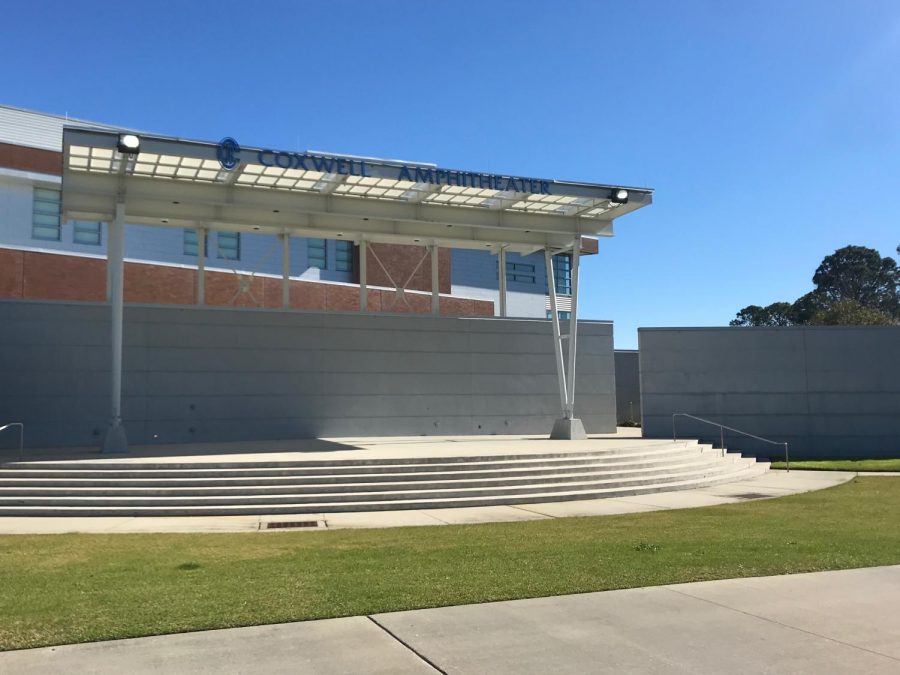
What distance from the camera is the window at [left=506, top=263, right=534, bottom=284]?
49781 mm

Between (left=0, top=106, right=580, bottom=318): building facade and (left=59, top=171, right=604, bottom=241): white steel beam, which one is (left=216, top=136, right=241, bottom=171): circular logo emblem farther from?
(left=0, top=106, right=580, bottom=318): building facade

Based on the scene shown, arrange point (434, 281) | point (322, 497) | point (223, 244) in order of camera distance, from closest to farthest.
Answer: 1. point (322, 497)
2. point (434, 281)
3. point (223, 244)

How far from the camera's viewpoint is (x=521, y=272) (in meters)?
50.6

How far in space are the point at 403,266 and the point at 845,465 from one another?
25.6 m

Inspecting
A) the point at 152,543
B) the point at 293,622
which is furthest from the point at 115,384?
the point at 293,622

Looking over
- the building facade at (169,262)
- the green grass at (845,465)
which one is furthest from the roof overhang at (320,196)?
the green grass at (845,465)

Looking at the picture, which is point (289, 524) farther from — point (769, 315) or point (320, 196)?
point (769, 315)

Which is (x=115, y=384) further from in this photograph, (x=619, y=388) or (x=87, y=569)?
(x=619, y=388)

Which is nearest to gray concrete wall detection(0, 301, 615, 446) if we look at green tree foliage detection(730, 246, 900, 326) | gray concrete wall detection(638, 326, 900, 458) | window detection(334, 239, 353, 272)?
gray concrete wall detection(638, 326, 900, 458)

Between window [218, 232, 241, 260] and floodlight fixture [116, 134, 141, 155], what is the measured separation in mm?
23673

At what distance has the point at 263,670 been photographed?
16.3ft

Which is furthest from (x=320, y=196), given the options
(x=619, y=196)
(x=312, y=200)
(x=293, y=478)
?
(x=293, y=478)

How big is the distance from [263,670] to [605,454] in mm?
13290

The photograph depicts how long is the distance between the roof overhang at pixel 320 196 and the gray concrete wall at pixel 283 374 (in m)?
2.91
